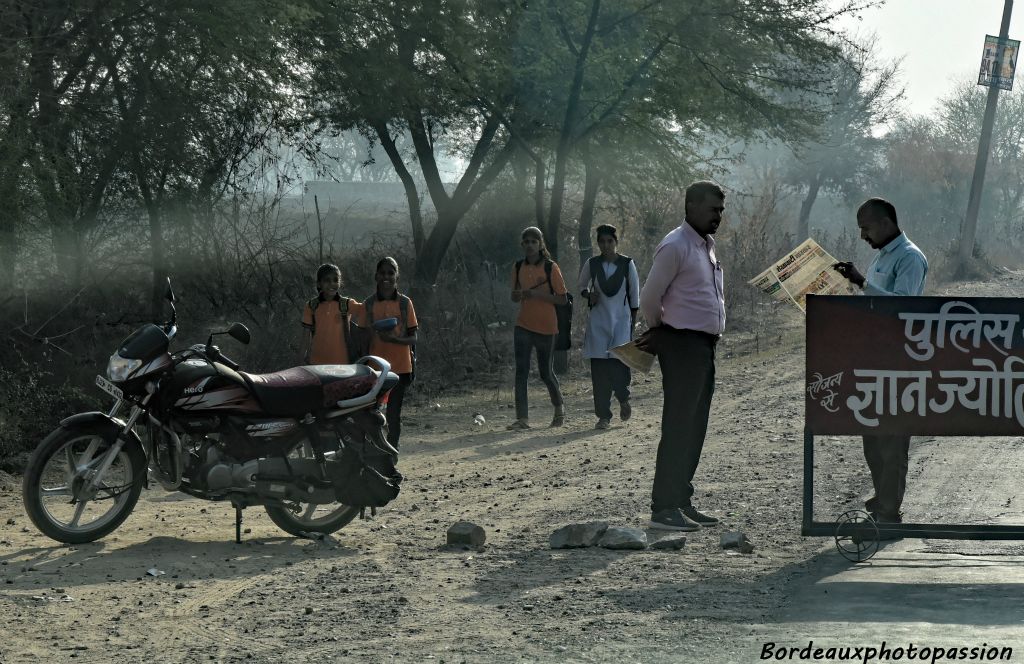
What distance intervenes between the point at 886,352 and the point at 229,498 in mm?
3792

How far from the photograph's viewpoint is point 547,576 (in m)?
7.25

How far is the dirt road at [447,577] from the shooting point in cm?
590

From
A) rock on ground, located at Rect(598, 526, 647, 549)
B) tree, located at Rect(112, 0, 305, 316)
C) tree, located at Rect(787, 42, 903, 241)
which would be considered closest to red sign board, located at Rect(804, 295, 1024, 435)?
rock on ground, located at Rect(598, 526, 647, 549)

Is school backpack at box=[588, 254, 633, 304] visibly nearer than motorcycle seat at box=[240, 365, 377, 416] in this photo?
No

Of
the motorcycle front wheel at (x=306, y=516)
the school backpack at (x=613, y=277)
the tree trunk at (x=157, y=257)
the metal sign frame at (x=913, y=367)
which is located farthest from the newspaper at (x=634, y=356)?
the tree trunk at (x=157, y=257)

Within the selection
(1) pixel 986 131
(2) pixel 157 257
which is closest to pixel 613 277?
(2) pixel 157 257

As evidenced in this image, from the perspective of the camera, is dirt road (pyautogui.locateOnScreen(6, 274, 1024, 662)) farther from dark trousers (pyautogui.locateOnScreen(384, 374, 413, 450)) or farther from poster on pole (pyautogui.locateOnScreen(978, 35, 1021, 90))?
poster on pole (pyautogui.locateOnScreen(978, 35, 1021, 90))

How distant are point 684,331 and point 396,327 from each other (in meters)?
3.19

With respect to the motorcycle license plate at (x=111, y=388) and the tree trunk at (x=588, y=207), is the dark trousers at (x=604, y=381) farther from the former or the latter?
the tree trunk at (x=588, y=207)

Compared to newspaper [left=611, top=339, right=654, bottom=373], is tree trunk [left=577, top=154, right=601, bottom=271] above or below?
above

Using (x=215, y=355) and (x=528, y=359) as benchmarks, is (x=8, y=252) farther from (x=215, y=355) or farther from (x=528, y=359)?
(x=215, y=355)

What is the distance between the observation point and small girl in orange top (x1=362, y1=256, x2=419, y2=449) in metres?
10.9

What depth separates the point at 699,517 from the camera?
8.48 metres

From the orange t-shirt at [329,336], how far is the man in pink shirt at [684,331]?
3.05m
